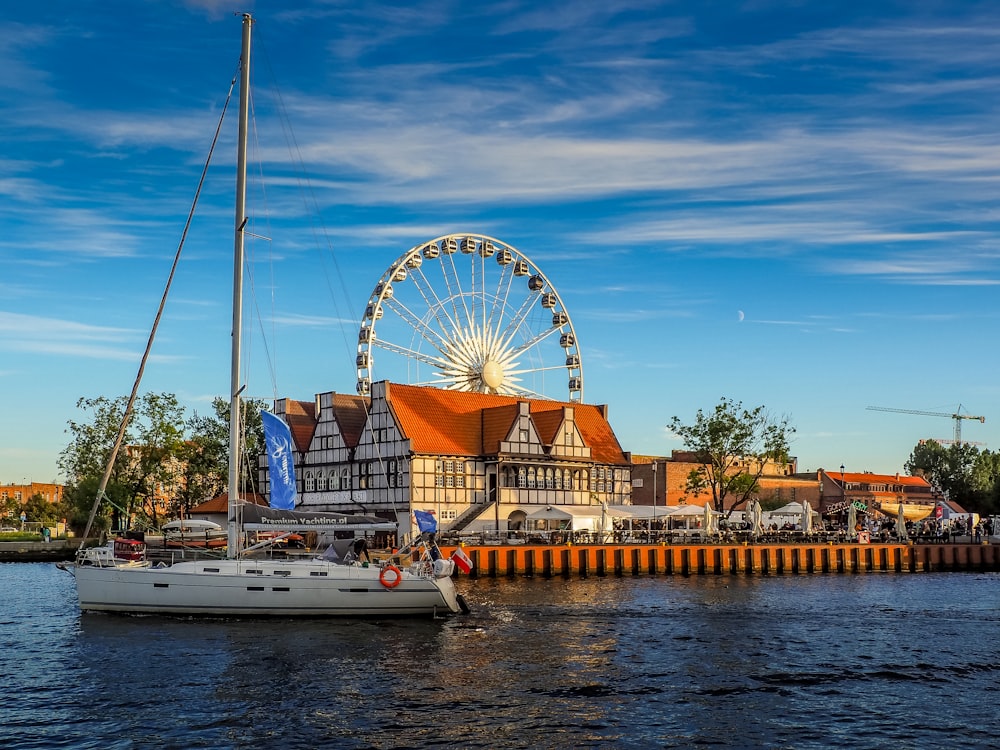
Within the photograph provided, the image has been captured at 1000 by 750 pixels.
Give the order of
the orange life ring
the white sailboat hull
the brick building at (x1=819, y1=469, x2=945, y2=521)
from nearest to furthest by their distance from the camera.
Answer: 1. the white sailboat hull
2. the orange life ring
3. the brick building at (x1=819, y1=469, x2=945, y2=521)

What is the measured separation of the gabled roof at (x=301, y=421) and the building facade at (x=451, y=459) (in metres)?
0.21

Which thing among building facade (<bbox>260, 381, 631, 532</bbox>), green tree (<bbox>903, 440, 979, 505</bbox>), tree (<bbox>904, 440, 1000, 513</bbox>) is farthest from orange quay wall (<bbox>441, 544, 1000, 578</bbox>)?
green tree (<bbox>903, 440, 979, 505</bbox>)

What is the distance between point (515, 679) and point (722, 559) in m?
43.9

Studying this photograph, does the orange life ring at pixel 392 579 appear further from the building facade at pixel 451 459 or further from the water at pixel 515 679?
the building facade at pixel 451 459

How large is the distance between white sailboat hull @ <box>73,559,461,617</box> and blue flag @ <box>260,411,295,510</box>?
2.88 metres

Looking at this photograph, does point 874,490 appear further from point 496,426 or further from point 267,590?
point 267,590

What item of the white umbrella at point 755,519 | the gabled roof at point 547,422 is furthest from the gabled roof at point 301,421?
the white umbrella at point 755,519

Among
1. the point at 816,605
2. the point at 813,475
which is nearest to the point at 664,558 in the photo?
the point at 816,605

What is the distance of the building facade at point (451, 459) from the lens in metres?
82.1

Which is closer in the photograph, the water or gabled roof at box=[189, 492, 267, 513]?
the water

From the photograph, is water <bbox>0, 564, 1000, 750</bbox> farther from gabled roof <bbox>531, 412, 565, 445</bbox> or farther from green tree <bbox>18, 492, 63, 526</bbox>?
green tree <bbox>18, 492, 63, 526</bbox>

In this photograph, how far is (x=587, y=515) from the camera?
81.2 meters

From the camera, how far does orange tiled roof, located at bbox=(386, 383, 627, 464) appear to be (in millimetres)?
83438

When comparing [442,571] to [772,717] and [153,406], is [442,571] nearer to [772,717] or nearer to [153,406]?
[772,717]
